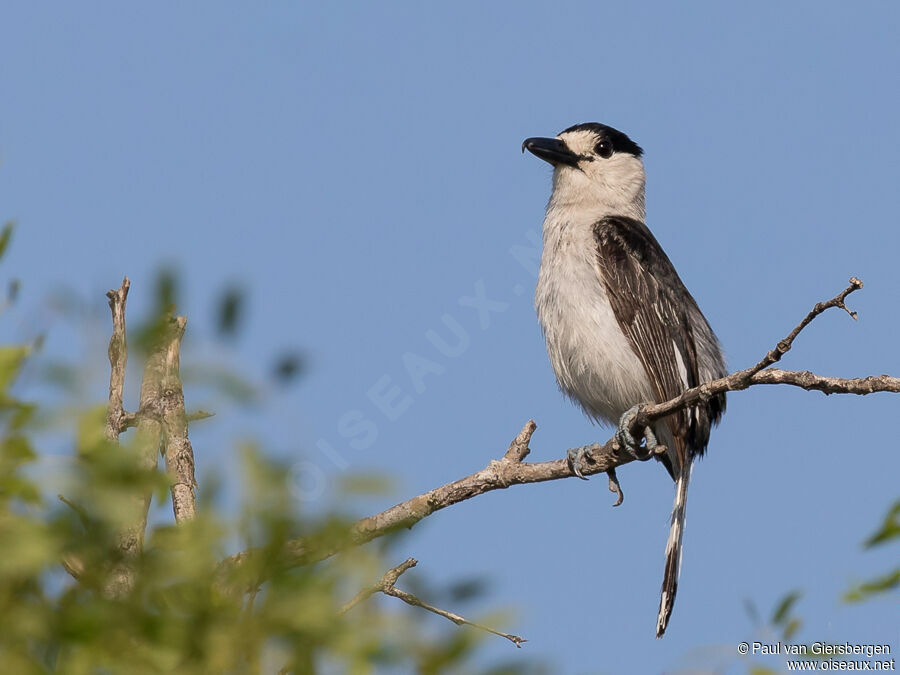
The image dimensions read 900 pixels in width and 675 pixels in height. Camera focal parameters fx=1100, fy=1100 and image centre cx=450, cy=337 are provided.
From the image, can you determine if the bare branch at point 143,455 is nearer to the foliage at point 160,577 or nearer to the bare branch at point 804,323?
the foliage at point 160,577

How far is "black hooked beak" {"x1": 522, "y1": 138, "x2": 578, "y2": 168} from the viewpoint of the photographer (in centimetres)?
794

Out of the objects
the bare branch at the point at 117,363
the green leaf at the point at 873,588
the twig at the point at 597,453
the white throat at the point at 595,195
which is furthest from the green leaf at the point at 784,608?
the white throat at the point at 595,195

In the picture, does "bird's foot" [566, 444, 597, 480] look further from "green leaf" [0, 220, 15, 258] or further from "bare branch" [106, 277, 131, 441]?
"green leaf" [0, 220, 15, 258]

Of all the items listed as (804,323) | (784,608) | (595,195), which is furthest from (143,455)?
(595,195)

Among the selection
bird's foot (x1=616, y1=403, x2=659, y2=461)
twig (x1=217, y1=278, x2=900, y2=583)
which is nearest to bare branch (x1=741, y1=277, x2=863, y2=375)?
twig (x1=217, y1=278, x2=900, y2=583)

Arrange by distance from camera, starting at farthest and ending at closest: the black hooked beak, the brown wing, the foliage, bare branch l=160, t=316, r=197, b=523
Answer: the black hooked beak, the brown wing, bare branch l=160, t=316, r=197, b=523, the foliage

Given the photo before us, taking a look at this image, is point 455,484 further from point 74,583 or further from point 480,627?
Answer: point 74,583

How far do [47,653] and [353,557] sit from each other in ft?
1.40

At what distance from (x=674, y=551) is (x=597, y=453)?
109cm

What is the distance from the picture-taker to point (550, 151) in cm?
795

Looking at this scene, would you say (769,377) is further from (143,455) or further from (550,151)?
(550,151)

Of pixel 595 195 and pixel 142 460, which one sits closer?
pixel 142 460

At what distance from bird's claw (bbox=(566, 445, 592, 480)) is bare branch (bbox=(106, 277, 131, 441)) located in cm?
217

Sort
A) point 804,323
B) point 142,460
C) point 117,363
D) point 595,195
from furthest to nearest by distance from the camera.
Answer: point 595,195
point 117,363
point 804,323
point 142,460
